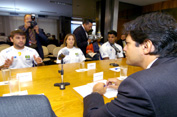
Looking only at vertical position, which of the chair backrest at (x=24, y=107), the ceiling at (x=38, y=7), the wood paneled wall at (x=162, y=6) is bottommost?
the chair backrest at (x=24, y=107)

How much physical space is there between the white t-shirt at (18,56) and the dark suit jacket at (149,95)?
195 cm

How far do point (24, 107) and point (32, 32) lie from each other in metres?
2.60

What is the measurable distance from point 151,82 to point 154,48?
10.5 inches

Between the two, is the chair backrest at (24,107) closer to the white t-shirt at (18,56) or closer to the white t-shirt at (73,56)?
the white t-shirt at (18,56)

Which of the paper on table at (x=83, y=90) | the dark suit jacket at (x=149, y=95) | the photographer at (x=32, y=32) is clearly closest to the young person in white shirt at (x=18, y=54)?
the photographer at (x=32, y=32)

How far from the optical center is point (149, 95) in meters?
0.47

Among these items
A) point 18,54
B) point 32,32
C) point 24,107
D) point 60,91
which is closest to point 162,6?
point 32,32

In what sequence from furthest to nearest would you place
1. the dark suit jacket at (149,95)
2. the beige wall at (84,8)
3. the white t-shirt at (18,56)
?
the beige wall at (84,8)
the white t-shirt at (18,56)
the dark suit jacket at (149,95)

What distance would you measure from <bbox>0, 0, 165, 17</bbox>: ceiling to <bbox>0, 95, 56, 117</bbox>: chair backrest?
14.7 feet

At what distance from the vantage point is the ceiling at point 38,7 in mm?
3887

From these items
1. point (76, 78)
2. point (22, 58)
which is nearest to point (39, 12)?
point (22, 58)

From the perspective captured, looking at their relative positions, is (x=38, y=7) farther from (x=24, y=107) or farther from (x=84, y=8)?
(x=24, y=107)

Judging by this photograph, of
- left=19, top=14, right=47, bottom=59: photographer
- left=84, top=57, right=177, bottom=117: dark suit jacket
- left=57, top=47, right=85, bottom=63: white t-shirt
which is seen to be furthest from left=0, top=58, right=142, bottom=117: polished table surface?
left=19, top=14, right=47, bottom=59: photographer

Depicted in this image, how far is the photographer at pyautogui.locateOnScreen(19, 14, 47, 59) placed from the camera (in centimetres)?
256
